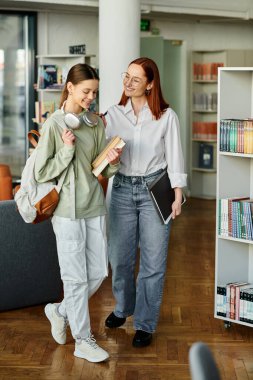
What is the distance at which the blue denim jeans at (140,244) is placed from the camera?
191 inches

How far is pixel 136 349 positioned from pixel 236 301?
81 cm

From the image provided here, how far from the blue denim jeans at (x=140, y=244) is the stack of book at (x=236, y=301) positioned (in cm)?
60

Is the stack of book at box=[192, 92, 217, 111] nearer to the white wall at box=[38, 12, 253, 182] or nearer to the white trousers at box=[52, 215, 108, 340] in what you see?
the white wall at box=[38, 12, 253, 182]

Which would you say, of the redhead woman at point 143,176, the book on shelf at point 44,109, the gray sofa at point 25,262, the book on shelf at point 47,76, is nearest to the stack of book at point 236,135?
the redhead woman at point 143,176

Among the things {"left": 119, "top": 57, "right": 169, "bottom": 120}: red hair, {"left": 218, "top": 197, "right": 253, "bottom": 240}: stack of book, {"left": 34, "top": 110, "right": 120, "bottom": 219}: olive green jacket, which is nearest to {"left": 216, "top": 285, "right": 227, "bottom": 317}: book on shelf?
Result: {"left": 218, "top": 197, "right": 253, "bottom": 240}: stack of book

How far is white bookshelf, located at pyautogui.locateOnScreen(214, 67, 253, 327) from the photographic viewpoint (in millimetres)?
5340

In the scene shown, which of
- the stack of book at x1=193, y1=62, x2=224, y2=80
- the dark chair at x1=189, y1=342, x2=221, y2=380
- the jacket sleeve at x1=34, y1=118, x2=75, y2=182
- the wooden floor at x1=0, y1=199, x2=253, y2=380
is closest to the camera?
the dark chair at x1=189, y1=342, x2=221, y2=380

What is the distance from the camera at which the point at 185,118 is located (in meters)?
13.7

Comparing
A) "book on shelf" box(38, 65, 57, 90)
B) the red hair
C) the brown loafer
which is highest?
"book on shelf" box(38, 65, 57, 90)

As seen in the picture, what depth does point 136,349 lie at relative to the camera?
4980 millimetres

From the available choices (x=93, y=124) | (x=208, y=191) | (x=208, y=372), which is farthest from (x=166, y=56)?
(x=208, y=372)

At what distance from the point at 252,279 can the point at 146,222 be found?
1174 mm

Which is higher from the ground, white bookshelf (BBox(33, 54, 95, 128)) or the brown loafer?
white bookshelf (BBox(33, 54, 95, 128))

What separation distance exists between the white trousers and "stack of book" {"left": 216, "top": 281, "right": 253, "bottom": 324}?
1.09 metres
